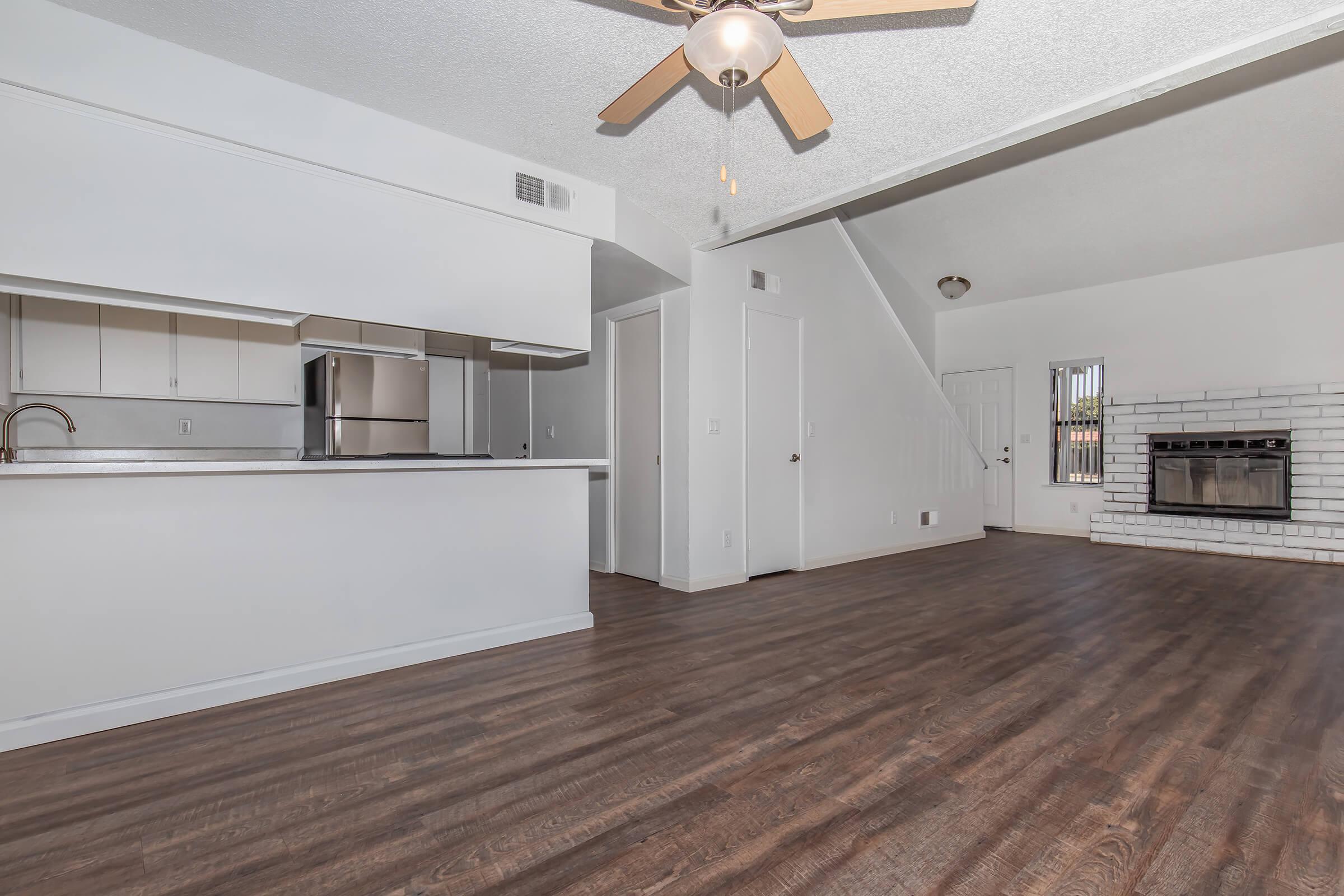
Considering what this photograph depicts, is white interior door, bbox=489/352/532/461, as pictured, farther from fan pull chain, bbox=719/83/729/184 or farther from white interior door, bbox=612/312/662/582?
fan pull chain, bbox=719/83/729/184

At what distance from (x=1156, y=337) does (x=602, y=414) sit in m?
6.29

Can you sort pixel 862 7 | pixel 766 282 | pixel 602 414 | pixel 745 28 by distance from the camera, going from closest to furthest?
pixel 745 28, pixel 862 7, pixel 766 282, pixel 602 414

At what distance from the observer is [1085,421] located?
7.79m

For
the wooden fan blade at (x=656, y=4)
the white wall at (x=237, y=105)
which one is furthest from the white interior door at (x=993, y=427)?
the wooden fan blade at (x=656, y=4)

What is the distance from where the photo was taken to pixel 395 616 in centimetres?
310

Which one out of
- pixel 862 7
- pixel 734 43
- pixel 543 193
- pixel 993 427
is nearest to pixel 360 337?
pixel 543 193

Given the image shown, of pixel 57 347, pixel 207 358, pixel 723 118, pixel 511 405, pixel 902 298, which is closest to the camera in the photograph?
pixel 723 118

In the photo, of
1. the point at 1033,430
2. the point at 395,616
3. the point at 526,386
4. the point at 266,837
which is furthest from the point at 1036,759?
the point at 1033,430

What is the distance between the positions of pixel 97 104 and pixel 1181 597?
650 cm

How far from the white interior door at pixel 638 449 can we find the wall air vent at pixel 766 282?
2.94 ft

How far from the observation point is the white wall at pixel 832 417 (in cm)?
490

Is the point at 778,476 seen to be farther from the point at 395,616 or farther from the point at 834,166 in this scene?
the point at 395,616

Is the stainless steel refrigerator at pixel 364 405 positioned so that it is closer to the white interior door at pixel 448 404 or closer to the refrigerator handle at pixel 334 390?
the refrigerator handle at pixel 334 390

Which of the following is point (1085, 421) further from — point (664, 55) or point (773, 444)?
point (664, 55)
